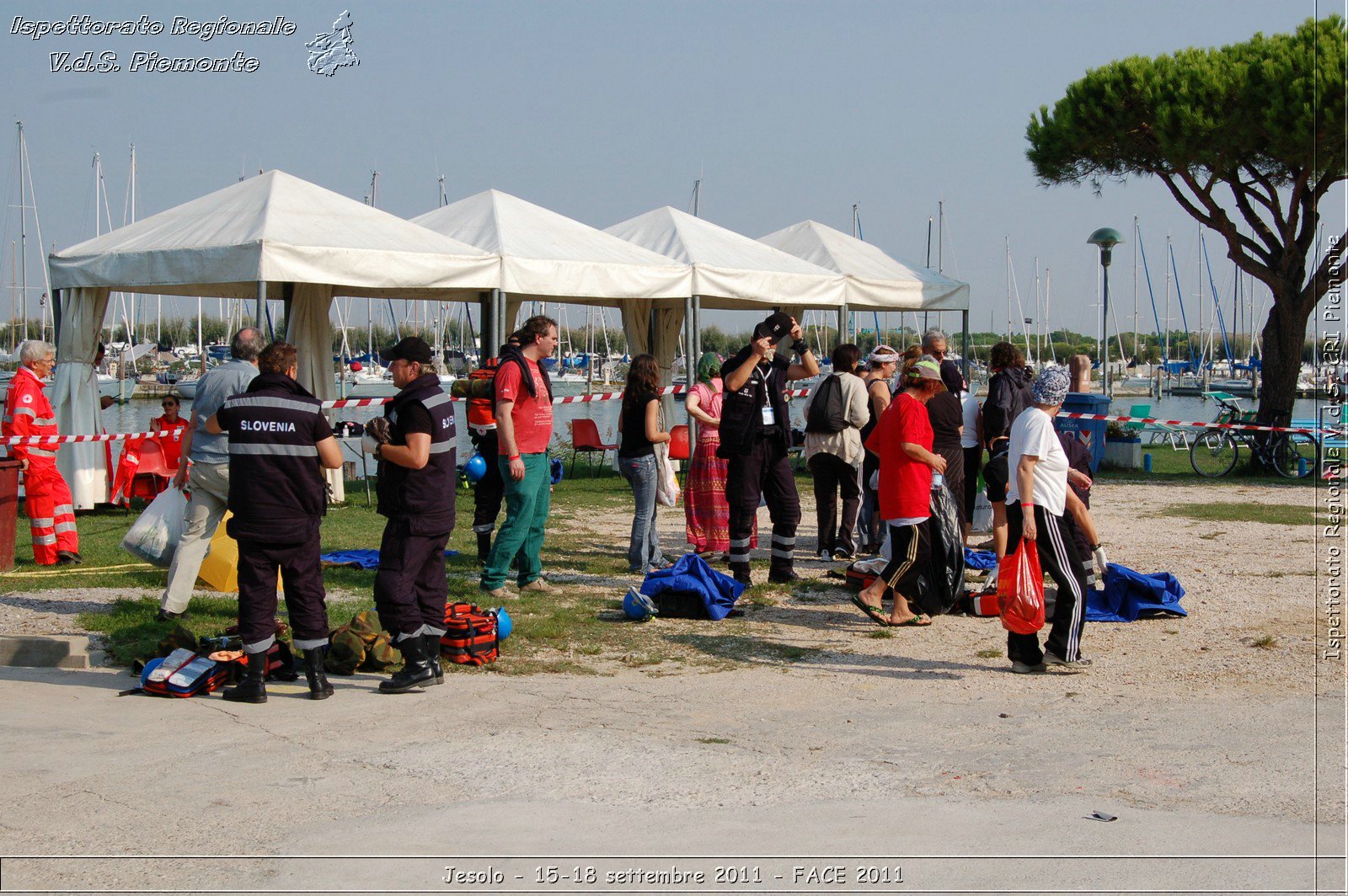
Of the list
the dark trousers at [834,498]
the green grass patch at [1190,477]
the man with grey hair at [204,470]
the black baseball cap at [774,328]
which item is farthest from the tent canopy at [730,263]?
the man with grey hair at [204,470]

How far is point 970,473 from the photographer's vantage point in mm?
9688

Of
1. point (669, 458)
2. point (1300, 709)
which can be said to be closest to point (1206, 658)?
point (1300, 709)

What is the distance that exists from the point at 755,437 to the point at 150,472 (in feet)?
26.3

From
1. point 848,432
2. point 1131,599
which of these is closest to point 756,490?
point 848,432

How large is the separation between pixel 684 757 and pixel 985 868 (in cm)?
164

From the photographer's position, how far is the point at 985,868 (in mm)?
3738

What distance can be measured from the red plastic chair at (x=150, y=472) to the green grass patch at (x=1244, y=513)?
11068mm

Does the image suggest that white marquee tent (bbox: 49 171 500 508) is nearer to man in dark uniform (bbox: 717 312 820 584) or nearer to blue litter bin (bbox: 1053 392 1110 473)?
man in dark uniform (bbox: 717 312 820 584)

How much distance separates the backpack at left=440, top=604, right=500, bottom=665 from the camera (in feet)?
22.4

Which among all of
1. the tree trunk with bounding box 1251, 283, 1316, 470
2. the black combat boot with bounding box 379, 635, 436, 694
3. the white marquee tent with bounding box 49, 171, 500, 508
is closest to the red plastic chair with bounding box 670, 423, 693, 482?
the white marquee tent with bounding box 49, 171, 500, 508

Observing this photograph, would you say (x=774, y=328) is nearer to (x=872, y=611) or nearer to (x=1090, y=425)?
(x=872, y=611)

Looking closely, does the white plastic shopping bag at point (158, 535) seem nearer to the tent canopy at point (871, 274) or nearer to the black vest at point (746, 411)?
the black vest at point (746, 411)

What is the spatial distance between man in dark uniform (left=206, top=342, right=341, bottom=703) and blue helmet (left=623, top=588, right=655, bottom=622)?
2.31m

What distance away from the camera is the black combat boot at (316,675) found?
607 cm
